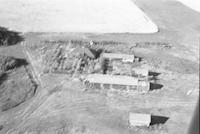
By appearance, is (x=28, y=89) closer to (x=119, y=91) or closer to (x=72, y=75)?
(x=72, y=75)

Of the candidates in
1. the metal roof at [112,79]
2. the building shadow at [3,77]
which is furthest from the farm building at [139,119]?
the building shadow at [3,77]

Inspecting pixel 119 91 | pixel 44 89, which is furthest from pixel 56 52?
pixel 119 91

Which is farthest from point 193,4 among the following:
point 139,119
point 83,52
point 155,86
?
point 139,119

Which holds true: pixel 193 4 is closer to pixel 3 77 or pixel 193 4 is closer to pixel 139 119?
pixel 139 119

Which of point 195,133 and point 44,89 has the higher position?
point 195,133

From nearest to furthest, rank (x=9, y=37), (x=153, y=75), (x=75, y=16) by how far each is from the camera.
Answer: (x=153, y=75)
(x=9, y=37)
(x=75, y=16)

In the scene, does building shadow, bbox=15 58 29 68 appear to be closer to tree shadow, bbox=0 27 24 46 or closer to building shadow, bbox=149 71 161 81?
tree shadow, bbox=0 27 24 46
